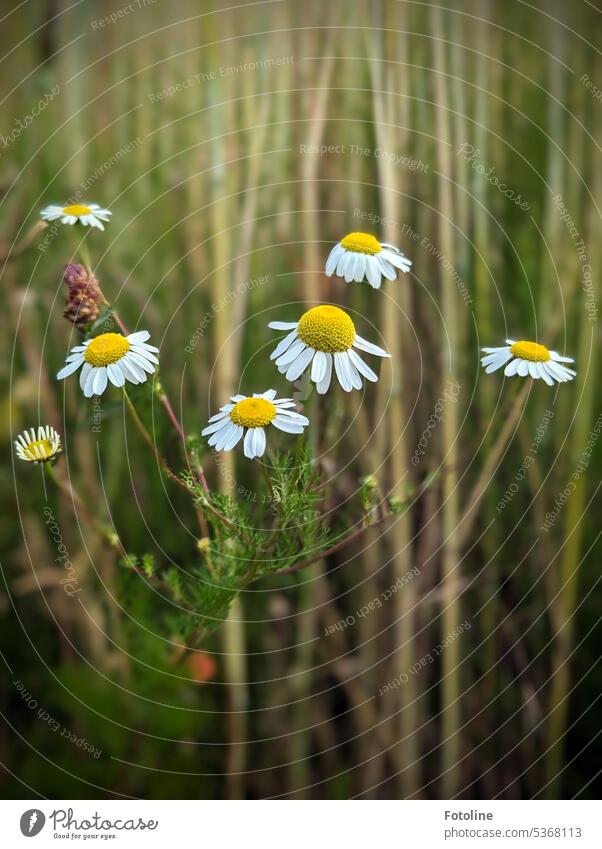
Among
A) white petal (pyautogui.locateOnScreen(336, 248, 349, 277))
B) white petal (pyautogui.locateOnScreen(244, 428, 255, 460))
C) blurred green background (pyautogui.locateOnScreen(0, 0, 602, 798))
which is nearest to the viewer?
white petal (pyautogui.locateOnScreen(244, 428, 255, 460))

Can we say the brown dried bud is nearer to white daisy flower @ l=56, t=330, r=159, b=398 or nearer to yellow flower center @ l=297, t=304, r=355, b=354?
white daisy flower @ l=56, t=330, r=159, b=398

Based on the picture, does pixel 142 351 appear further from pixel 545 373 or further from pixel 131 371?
pixel 545 373

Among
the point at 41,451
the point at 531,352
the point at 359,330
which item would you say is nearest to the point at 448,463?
the point at 359,330

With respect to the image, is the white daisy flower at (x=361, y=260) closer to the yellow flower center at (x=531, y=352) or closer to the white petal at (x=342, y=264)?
the white petal at (x=342, y=264)

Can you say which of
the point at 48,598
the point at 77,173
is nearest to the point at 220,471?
the point at 48,598

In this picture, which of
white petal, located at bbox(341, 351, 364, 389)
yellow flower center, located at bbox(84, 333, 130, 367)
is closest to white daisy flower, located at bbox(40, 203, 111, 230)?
yellow flower center, located at bbox(84, 333, 130, 367)

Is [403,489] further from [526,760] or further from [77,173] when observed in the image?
[77,173]

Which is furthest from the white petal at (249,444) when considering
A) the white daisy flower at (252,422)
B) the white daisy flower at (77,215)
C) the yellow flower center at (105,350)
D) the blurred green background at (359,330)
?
the blurred green background at (359,330)
